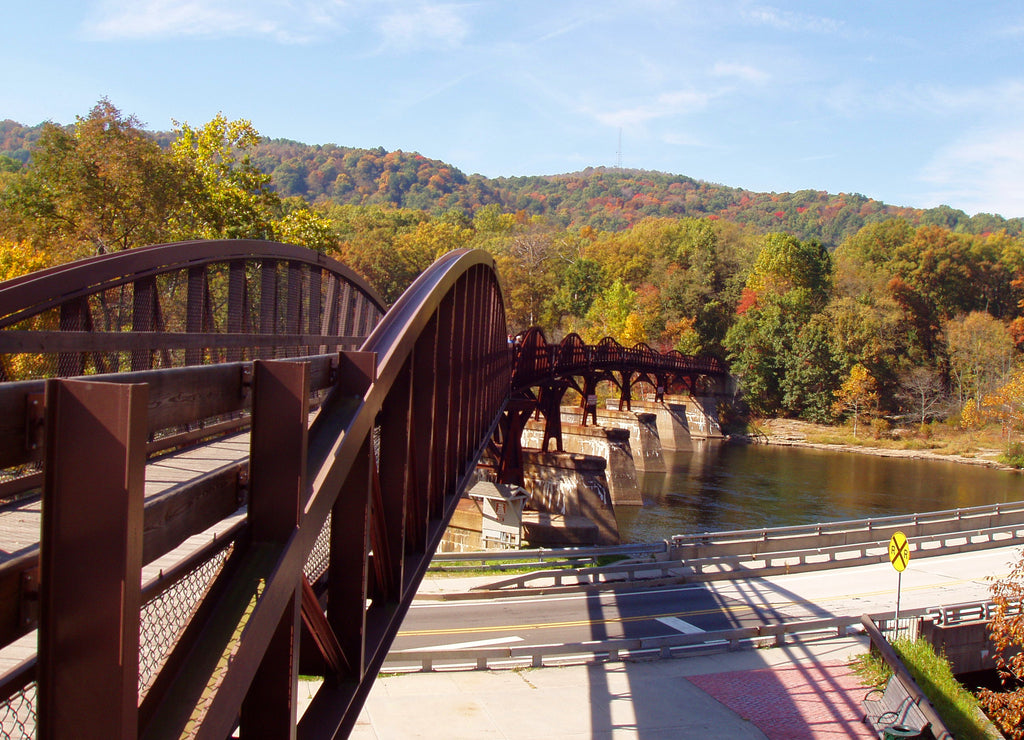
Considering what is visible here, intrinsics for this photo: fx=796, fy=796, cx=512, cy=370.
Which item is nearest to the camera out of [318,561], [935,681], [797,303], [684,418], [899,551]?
[318,561]

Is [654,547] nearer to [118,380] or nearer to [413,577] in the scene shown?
[413,577]

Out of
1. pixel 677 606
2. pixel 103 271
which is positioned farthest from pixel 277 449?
pixel 677 606

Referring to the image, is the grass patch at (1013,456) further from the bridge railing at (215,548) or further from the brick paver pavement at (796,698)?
the bridge railing at (215,548)

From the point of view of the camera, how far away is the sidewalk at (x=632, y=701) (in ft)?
39.6

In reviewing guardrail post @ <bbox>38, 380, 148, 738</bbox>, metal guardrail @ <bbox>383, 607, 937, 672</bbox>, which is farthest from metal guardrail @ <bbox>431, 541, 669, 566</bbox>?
guardrail post @ <bbox>38, 380, 148, 738</bbox>

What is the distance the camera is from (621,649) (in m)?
15.0

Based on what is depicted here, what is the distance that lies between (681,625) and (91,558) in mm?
17511

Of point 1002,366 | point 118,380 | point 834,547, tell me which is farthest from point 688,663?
point 1002,366

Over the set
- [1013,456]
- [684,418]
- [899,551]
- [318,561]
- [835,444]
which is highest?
[318,561]

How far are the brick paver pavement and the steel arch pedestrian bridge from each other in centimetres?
813

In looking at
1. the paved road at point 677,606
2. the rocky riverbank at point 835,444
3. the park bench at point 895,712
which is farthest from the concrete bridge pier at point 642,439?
the park bench at point 895,712

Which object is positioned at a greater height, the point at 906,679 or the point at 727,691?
the point at 906,679

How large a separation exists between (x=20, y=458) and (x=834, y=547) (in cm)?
2526

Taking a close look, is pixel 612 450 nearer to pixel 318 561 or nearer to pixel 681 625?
pixel 681 625
